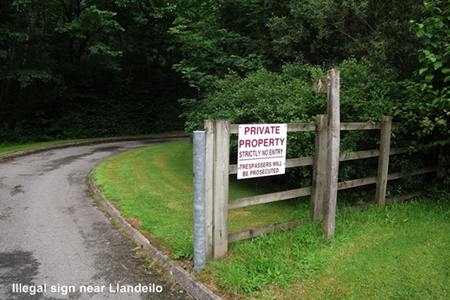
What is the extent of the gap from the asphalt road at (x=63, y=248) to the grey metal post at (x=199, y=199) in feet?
1.45

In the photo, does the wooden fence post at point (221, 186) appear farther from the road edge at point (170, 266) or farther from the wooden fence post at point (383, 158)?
the wooden fence post at point (383, 158)

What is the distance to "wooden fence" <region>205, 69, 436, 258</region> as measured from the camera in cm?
520

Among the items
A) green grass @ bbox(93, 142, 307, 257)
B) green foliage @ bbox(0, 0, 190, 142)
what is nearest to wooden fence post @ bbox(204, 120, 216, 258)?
green grass @ bbox(93, 142, 307, 257)

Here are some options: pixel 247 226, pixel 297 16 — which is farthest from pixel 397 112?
pixel 297 16

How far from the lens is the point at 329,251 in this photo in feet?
18.1

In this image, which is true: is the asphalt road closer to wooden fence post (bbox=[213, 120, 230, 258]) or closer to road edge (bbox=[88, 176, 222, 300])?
road edge (bbox=[88, 176, 222, 300])

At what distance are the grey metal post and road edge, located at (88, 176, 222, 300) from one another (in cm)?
21

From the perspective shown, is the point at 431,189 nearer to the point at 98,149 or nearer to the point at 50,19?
the point at 98,149

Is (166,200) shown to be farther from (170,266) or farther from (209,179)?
(209,179)

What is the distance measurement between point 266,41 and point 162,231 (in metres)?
9.32

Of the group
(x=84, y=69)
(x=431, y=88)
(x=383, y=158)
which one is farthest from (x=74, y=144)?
(x=431, y=88)

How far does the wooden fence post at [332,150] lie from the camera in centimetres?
598

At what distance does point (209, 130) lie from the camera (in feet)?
16.8

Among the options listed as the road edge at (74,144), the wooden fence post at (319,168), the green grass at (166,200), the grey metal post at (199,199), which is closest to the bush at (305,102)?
the green grass at (166,200)
